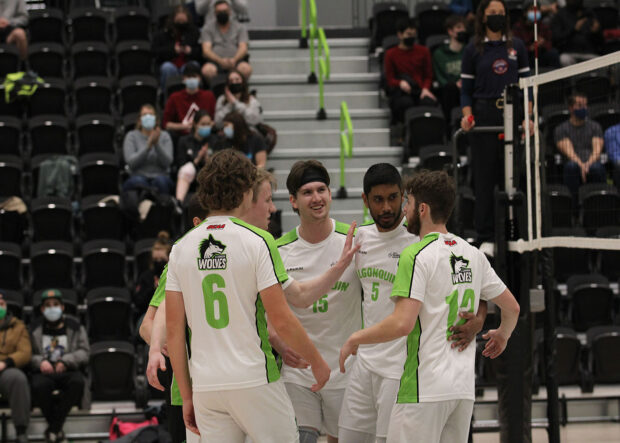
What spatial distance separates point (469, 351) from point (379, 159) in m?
8.15

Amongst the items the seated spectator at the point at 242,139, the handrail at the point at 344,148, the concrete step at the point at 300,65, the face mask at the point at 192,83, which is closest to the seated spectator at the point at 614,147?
the handrail at the point at 344,148

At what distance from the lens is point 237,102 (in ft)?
41.2

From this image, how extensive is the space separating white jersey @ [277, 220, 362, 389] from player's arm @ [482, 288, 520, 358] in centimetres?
80

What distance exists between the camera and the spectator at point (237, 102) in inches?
494

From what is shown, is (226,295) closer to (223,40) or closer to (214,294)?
(214,294)

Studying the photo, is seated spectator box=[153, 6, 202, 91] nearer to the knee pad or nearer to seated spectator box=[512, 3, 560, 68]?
seated spectator box=[512, 3, 560, 68]

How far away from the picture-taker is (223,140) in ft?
39.2

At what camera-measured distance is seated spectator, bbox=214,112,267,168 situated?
1191cm

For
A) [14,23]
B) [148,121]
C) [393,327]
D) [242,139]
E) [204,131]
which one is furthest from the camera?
[14,23]

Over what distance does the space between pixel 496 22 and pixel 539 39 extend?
5587mm

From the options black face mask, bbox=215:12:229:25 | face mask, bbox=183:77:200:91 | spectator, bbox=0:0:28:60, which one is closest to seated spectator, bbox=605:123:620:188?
face mask, bbox=183:77:200:91

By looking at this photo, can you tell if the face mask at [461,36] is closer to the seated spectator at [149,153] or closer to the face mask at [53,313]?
the seated spectator at [149,153]

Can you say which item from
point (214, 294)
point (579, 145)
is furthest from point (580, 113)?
point (214, 294)

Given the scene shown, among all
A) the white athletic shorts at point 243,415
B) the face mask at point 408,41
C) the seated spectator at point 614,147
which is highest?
the face mask at point 408,41
